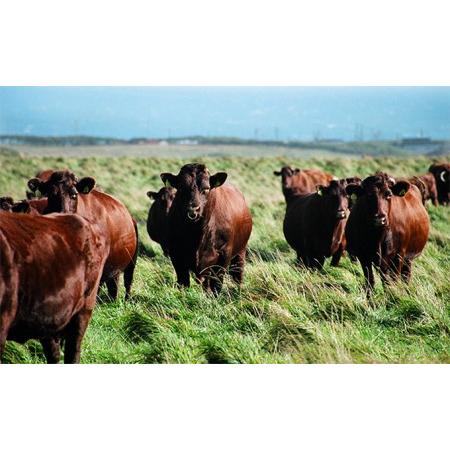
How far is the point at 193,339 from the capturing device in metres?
6.04

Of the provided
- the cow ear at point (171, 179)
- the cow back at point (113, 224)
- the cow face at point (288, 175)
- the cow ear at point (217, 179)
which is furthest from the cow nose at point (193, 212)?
the cow face at point (288, 175)

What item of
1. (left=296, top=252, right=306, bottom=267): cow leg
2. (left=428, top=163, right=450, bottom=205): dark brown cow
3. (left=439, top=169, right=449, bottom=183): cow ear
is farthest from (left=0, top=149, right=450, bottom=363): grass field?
(left=439, top=169, right=449, bottom=183): cow ear

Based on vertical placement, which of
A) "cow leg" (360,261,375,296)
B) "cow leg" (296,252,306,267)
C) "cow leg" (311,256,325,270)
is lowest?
"cow leg" (296,252,306,267)

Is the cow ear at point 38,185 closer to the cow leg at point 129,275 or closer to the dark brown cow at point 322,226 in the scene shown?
the cow leg at point 129,275

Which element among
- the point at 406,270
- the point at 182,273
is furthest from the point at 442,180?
the point at 182,273

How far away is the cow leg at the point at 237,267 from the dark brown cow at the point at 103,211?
111 cm

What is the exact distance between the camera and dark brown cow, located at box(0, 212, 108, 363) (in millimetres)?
4781

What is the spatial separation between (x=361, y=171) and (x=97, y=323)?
51.1 ft

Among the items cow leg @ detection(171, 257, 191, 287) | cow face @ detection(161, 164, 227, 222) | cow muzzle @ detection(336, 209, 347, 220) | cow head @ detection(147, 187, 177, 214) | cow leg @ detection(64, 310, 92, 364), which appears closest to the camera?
cow leg @ detection(64, 310, 92, 364)

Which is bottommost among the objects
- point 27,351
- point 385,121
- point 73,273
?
point 27,351

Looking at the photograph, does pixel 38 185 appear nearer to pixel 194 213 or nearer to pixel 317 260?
pixel 194 213

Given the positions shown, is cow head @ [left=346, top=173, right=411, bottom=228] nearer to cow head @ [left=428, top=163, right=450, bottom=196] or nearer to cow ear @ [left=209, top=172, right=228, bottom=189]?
cow ear @ [left=209, top=172, right=228, bottom=189]
